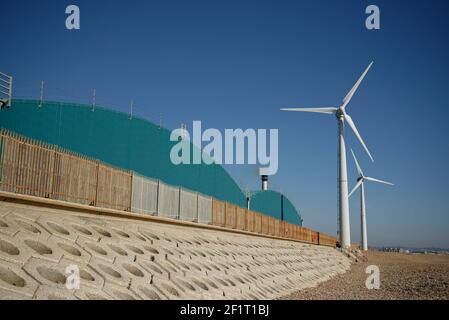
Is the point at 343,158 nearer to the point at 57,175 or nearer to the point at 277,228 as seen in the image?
the point at 277,228

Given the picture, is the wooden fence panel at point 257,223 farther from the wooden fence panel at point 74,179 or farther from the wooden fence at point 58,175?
the wooden fence panel at point 74,179

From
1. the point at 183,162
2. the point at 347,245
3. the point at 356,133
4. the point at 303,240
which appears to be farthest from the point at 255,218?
the point at 347,245

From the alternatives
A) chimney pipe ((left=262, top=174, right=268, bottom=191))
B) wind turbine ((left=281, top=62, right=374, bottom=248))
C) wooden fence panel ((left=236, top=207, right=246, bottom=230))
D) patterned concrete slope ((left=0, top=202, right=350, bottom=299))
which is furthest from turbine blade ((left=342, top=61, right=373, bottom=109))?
patterned concrete slope ((left=0, top=202, right=350, bottom=299))

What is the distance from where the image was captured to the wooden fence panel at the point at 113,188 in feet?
65.3

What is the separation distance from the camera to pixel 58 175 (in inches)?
685

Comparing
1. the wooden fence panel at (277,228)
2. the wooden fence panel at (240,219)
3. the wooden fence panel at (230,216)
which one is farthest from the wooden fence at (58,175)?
the wooden fence panel at (277,228)

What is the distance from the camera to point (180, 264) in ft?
56.5

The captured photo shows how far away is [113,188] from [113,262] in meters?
7.36

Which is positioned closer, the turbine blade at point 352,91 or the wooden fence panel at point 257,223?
the wooden fence panel at point 257,223

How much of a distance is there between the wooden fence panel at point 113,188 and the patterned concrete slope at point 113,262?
1.37 metres

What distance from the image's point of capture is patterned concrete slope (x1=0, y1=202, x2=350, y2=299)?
10.8 meters

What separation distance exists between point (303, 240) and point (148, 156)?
29.6 m

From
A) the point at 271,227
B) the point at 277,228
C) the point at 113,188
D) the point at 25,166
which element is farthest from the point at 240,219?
the point at 25,166
